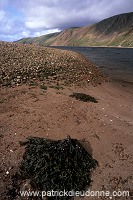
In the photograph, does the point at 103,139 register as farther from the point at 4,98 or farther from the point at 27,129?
the point at 4,98

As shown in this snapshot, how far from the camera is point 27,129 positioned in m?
Answer: 8.42

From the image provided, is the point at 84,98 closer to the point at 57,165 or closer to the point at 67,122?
the point at 67,122

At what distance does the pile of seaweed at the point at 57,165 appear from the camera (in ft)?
19.1

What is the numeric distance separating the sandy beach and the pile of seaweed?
0.30 m

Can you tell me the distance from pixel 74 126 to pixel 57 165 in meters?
2.85

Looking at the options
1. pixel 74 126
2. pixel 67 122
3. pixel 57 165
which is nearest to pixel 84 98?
pixel 67 122

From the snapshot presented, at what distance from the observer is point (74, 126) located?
8.90 metres

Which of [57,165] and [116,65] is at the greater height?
[57,165]

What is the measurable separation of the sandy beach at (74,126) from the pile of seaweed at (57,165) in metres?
0.30

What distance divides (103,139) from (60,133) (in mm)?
1665

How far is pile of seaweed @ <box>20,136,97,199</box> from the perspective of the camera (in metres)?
5.81

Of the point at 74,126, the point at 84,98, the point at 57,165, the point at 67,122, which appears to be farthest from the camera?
the point at 84,98

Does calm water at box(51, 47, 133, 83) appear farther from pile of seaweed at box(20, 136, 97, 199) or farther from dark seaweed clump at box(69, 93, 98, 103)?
pile of seaweed at box(20, 136, 97, 199)

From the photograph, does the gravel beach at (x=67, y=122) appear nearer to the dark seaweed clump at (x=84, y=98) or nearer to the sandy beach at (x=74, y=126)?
the sandy beach at (x=74, y=126)
